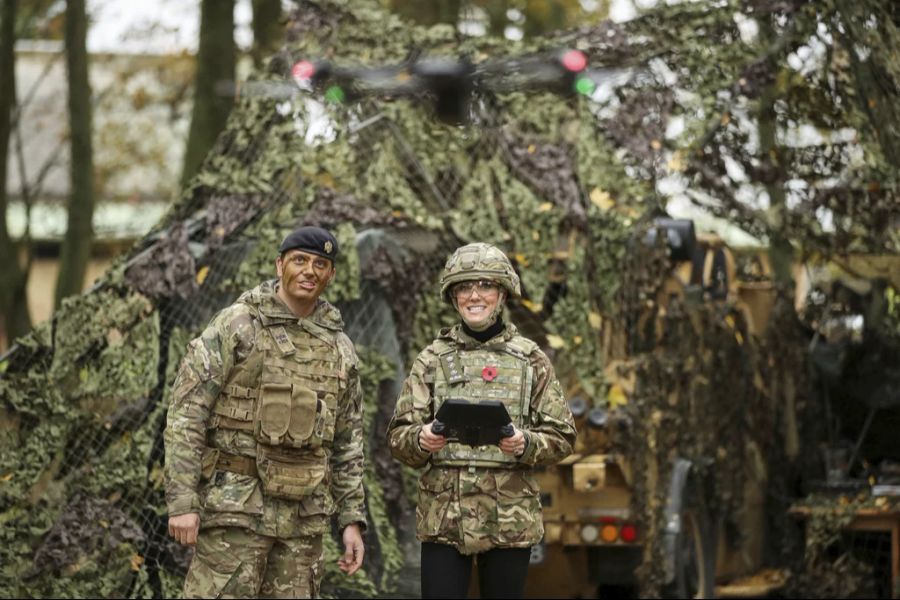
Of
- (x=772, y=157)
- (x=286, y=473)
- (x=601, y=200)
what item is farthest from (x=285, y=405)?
(x=772, y=157)

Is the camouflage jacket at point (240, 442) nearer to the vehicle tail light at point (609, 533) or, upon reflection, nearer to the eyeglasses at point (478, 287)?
the eyeglasses at point (478, 287)

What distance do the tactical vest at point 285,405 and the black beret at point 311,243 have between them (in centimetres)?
31

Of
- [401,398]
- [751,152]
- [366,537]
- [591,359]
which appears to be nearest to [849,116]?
[751,152]

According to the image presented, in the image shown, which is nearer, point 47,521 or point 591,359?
point 47,521

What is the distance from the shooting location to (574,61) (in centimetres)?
1128

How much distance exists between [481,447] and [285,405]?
819 millimetres

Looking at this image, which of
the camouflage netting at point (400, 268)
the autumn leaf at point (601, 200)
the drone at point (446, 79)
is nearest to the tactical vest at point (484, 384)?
the camouflage netting at point (400, 268)

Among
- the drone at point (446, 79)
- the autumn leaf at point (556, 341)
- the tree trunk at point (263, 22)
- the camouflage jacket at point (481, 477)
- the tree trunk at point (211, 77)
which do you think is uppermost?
the tree trunk at point (263, 22)

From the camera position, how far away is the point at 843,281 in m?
13.2

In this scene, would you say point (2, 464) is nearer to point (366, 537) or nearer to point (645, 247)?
point (366, 537)

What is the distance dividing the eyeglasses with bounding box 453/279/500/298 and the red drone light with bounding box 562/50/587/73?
4.96 m

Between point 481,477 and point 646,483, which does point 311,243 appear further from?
point 646,483

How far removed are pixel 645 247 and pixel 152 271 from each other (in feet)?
10.2

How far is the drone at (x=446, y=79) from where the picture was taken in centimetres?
1091
